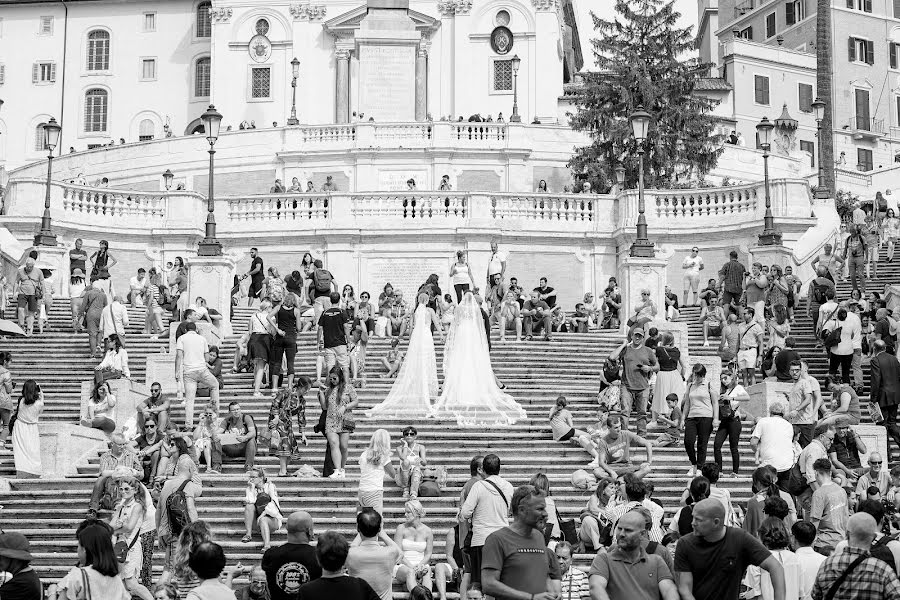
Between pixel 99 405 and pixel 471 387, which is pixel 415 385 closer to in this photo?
pixel 471 387

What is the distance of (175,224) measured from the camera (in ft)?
131

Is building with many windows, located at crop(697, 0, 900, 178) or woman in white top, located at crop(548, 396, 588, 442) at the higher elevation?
building with many windows, located at crop(697, 0, 900, 178)

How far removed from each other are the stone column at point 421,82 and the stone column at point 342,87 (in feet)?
9.96

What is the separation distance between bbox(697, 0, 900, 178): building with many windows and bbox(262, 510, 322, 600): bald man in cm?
6667

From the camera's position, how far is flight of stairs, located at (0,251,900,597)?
18719 millimetres

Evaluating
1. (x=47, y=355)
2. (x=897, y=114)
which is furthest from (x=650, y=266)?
(x=897, y=114)

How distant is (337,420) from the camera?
19906 mm

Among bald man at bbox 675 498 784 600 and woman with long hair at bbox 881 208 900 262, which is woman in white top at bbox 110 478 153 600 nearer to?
bald man at bbox 675 498 784 600

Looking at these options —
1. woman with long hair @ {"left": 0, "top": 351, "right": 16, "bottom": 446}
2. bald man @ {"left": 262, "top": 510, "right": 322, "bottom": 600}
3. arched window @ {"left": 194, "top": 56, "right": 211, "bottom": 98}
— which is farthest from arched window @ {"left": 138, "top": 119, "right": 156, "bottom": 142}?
bald man @ {"left": 262, "top": 510, "right": 322, "bottom": 600}

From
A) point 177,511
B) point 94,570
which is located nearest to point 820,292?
point 177,511

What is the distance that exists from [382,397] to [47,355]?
22.5 feet

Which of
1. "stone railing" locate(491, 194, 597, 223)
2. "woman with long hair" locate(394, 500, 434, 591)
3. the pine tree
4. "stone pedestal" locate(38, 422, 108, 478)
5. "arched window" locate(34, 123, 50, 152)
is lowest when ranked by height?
"woman with long hair" locate(394, 500, 434, 591)

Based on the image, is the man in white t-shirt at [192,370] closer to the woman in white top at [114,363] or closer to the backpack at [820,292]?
the woman in white top at [114,363]

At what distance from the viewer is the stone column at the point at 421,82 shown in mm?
66375
